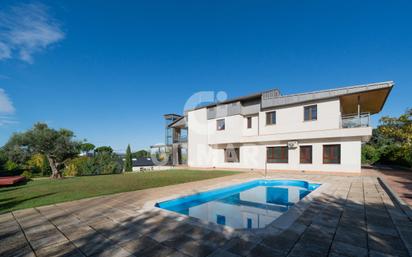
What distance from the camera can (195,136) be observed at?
22453mm

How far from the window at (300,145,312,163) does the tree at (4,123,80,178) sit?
801 inches

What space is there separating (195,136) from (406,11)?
19.3 m

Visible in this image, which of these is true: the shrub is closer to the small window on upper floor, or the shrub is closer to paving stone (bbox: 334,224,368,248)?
paving stone (bbox: 334,224,368,248)

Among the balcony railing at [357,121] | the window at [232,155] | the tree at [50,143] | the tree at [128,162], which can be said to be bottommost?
the tree at [128,162]

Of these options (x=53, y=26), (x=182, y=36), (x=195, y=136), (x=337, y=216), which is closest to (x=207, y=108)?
(x=195, y=136)

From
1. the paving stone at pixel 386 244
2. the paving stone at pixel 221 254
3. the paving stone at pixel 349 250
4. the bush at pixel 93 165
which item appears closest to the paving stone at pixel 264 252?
the paving stone at pixel 221 254

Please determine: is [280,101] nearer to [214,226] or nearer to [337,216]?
[337,216]

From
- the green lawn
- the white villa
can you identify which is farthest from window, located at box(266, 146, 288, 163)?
the green lawn

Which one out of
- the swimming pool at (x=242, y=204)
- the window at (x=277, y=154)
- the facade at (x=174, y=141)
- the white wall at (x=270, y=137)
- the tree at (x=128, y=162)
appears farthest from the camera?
the facade at (x=174, y=141)

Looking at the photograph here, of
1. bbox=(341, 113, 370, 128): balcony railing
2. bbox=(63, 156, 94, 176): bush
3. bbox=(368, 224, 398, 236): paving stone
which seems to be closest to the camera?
bbox=(368, 224, 398, 236): paving stone

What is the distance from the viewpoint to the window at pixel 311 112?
47.9 ft

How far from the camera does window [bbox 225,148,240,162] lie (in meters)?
19.4

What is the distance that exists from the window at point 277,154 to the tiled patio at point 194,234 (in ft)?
37.1

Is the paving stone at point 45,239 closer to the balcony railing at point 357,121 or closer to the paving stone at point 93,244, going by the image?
the paving stone at point 93,244
